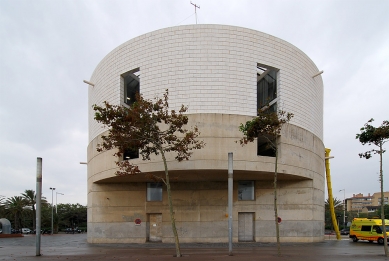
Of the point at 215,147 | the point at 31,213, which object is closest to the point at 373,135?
the point at 215,147

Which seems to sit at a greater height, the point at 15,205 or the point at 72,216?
the point at 15,205

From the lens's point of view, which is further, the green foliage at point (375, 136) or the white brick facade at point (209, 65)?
the white brick facade at point (209, 65)

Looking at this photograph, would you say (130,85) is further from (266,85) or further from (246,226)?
(246,226)

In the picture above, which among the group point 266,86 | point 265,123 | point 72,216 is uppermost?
point 266,86

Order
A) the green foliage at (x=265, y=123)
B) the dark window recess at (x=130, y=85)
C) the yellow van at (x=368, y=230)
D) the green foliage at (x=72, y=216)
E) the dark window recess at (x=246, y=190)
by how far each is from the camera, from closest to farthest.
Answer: the green foliage at (x=265, y=123) < the dark window recess at (x=246, y=190) < the yellow van at (x=368, y=230) < the dark window recess at (x=130, y=85) < the green foliage at (x=72, y=216)

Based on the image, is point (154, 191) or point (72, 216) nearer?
point (154, 191)

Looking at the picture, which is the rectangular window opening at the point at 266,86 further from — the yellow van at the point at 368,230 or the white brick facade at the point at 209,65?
the yellow van at the point at 368,230

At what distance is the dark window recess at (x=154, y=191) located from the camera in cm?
3037

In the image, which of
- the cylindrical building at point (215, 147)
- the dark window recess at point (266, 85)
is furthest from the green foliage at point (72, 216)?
the dark window recess at point (266, 85)

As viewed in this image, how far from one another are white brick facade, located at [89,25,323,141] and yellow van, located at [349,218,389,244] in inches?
428

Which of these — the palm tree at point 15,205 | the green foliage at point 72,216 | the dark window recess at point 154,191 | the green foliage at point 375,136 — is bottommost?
the green foliage at point 72,216

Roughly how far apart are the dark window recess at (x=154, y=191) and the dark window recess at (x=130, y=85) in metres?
7.06

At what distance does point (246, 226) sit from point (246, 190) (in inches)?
108

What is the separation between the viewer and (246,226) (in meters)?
29.6
